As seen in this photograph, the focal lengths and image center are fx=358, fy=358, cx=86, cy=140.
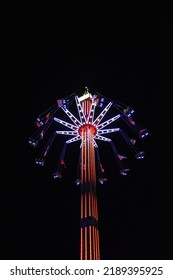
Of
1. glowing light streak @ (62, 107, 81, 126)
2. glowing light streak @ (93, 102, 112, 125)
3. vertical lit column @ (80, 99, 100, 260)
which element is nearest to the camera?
vertical lit column @ (80, 99, 100, 260)

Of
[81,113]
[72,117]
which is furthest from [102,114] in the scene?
[72,117]

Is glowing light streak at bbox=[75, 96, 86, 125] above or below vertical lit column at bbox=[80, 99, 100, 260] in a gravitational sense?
above

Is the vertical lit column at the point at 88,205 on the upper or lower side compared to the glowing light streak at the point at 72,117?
lower

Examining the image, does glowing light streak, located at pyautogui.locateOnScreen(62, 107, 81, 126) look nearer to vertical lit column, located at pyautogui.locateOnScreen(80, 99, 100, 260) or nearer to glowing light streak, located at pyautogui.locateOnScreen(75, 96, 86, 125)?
glowing light streak, located at pyautogui.locateOnScreen(75, 96, 86, 125)

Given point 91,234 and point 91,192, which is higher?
point 91,192

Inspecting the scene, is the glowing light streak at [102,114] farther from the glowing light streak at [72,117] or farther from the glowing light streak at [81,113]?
the glowing light streak at [72,117]

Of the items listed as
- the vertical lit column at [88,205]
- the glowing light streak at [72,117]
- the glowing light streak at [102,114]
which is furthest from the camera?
the glowing light streak at [72,117]

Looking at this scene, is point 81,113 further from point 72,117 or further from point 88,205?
point 88,205

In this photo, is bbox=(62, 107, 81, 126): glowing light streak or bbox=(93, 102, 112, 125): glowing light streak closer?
bbox=(93, 102, 112, 125): glowing light streak

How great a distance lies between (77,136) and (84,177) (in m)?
4.04

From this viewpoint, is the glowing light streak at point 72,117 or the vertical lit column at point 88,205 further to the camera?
the glowing light streak at point 72,117

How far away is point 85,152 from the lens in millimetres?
22203
